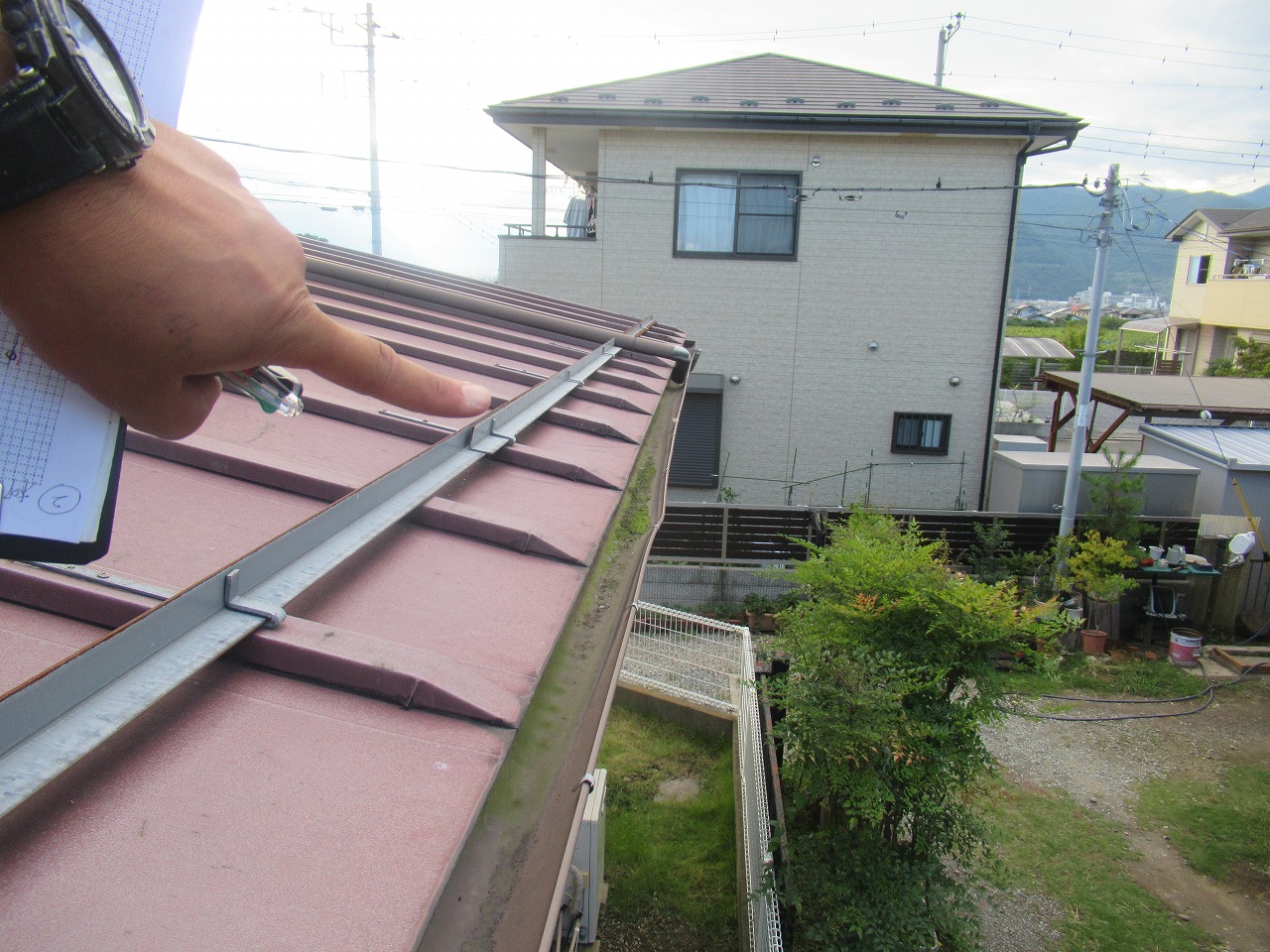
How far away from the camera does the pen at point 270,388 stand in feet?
2.62

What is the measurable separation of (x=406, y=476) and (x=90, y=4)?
1664 millimetres

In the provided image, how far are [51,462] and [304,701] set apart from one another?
0.77m

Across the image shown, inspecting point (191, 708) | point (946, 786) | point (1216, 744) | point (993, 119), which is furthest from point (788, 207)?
point (191, 708)

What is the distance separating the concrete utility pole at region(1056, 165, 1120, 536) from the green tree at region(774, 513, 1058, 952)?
5.97 metres

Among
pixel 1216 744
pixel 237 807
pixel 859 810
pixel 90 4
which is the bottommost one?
pixel 1216 744

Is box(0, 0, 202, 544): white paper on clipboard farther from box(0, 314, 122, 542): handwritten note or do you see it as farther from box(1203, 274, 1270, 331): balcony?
box(1203, 274, 1270, 331): balcony

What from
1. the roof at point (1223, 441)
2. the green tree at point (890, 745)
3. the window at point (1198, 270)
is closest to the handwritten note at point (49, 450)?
the green tree at point (890, 745)

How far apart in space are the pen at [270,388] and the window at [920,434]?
13694 millimetres

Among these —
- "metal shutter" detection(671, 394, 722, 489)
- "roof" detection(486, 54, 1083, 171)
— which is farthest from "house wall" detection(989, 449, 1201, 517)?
"roof" detection(486, 54, 1083, 171)

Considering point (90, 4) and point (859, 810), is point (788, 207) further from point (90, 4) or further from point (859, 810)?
point (90, 4)

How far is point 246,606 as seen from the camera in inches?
56.2

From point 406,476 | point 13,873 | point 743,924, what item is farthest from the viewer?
point 743,924

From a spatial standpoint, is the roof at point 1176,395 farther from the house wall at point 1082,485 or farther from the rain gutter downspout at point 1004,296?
the rain gutter downspout at point 1004,296

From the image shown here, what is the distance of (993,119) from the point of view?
1260cm
